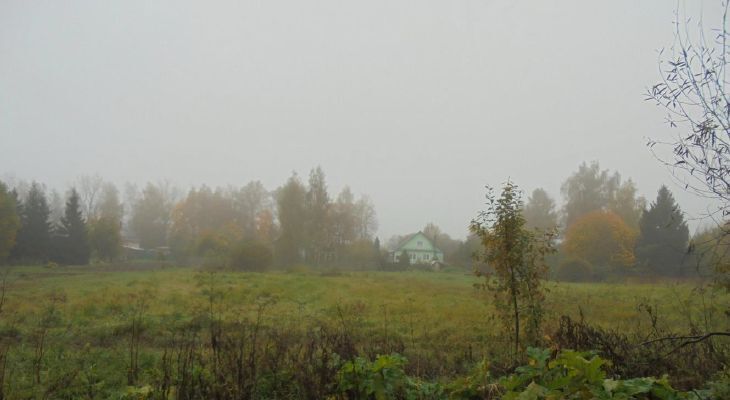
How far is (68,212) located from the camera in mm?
46656

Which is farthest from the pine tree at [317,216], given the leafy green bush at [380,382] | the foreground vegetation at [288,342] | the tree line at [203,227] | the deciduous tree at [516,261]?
the leafy green bush at [380,382]

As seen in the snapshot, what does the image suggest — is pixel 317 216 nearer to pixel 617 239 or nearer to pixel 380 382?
pixel 617 239

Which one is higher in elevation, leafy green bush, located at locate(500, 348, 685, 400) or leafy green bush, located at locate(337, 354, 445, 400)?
leafy green bush, located at locate(500, 348, 685, 400)

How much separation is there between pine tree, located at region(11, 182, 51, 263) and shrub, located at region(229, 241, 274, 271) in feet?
73.9

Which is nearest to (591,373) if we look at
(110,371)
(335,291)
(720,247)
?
(720,247)

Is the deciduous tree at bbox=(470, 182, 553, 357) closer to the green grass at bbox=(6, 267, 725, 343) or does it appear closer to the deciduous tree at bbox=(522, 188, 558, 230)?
the green grass at bbox=(6, 267, 725, 343)

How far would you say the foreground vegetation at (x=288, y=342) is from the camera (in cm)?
413

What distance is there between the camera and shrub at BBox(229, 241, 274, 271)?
34.9 meters

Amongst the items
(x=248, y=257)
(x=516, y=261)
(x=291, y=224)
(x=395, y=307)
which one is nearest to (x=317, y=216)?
(x=291, y=224)

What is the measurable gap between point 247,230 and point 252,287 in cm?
4824

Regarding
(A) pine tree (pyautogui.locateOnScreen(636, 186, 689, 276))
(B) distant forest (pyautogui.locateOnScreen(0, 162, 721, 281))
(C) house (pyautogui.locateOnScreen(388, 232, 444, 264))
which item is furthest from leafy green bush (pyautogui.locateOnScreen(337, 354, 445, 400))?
(C) house (pyautogui.locateOnScreen(388, 232, 444, 264))

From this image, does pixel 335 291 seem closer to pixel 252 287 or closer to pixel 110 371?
pixel 252 287

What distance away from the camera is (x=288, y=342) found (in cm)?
676

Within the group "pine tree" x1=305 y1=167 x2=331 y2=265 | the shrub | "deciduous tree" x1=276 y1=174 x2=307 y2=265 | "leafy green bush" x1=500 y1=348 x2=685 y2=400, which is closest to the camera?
"leafy green bush" x1=500 y1=348 x2=685 y2=400
